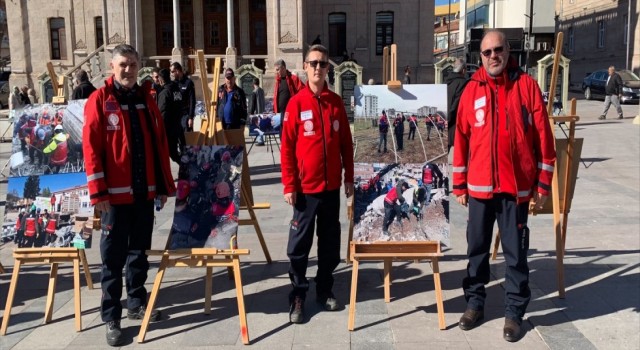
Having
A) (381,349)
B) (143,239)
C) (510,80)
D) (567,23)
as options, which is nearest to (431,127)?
(510,80)

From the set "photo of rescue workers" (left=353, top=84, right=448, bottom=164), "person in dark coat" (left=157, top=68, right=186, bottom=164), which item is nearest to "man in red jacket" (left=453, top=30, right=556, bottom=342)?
"photo of rescue workers" (left=353, top=84, right=448, bottom=164)

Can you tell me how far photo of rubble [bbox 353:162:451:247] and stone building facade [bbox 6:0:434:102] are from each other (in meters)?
28.0

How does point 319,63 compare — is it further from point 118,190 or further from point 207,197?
point 118,190

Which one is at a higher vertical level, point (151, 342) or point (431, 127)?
point (431, 127)

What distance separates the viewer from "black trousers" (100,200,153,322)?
4664 mm

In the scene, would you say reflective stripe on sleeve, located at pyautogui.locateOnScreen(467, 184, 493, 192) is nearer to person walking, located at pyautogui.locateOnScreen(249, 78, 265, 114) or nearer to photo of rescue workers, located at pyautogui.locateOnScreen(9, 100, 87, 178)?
photo of rescue workers, located at pyautogui.locateOnScreen(9, 100, 87, 178)

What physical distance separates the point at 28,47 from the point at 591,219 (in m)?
37.0

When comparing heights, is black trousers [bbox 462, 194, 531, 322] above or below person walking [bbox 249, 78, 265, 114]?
below

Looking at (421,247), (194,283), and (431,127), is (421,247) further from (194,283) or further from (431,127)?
(194,283)

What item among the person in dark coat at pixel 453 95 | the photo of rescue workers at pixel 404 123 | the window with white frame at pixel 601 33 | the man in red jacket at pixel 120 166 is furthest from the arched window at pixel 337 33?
the man in red jacket at pixel 120 166

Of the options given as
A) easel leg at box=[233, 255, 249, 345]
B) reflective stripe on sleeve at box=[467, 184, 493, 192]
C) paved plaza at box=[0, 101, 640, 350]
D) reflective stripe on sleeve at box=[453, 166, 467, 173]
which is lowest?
paved plaza at box=[0, 101, 640, 350]

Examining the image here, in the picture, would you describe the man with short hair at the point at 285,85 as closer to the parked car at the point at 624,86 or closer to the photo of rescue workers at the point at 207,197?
the photo of rescue workers at the point at 207,197

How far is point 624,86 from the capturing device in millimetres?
28844

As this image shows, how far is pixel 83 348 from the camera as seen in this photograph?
4.50 metres
